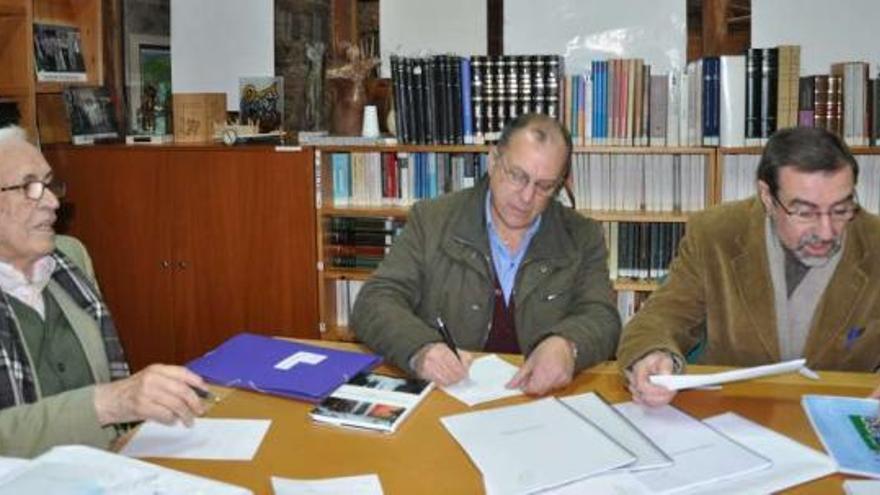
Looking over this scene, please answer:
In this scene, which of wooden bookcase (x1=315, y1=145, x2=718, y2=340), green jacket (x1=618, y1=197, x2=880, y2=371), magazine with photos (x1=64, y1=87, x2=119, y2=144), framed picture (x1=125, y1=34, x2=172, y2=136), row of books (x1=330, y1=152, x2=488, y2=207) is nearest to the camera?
green jacket (x1=618, y1=197, x2=880, y2=371)

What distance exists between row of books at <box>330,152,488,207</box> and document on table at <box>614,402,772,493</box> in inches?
79.6

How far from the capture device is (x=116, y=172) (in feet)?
12.8

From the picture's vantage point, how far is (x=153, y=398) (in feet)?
5.14

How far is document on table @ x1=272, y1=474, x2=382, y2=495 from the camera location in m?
1.42

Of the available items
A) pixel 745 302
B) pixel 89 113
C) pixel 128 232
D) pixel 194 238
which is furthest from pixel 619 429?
pixel 89 113

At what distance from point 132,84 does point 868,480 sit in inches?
142

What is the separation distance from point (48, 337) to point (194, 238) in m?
1.91

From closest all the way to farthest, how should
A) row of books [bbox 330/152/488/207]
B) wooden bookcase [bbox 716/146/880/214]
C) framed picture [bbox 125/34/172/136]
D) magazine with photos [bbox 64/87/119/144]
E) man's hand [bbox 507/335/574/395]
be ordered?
man's hand [bbox 507/335/574/395] → wooden bookcase [bbox 716/146/880/214] → row of books [bbox 330/152/488/207] → magazine with photos [bbox 64/87/119/144] → framed picture [bbox 125/34/172/136]

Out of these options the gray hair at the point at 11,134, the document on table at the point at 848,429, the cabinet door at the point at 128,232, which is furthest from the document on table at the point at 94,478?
the cabinet door at the point at 128,232

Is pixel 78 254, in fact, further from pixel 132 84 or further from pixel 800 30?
pixel 800 30

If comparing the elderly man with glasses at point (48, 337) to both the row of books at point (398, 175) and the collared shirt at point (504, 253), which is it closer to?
the collared shirt at point (504, 253)

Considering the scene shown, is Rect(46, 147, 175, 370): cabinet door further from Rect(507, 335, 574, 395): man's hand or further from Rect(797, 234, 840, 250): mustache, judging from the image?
Rect(797, 234, 840, 250): mustache

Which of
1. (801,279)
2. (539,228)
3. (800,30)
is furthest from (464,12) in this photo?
(801,279)

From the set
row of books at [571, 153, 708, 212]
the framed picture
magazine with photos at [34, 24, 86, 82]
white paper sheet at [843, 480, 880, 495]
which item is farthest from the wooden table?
the framed picture
